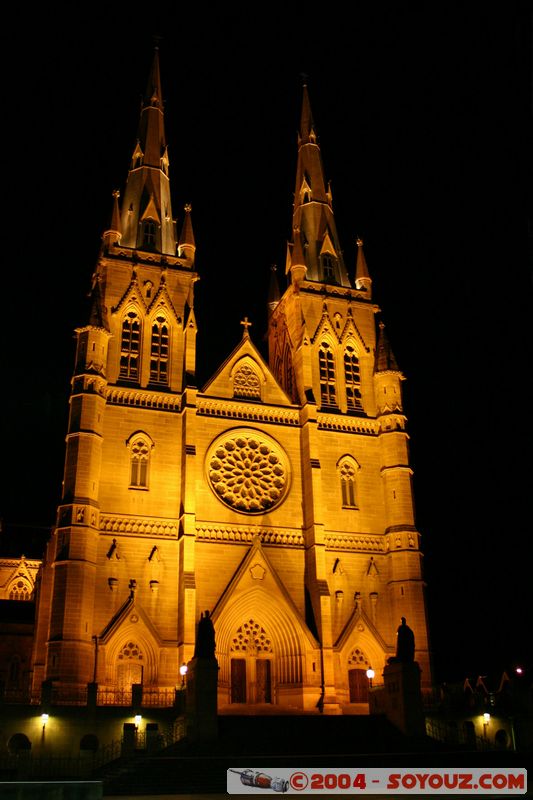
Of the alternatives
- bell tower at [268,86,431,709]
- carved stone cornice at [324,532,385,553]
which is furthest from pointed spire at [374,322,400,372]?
carved stone cornice at [324,532,385,553]

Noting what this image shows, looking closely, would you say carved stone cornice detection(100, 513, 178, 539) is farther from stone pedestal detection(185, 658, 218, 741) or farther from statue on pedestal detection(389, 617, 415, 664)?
statue on pedestal detection(389, 617, 415, 664)

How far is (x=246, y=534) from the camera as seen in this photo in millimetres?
37406

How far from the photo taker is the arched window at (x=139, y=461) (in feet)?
121

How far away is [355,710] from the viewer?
34500 mm

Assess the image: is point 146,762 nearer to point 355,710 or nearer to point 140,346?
point 355,710

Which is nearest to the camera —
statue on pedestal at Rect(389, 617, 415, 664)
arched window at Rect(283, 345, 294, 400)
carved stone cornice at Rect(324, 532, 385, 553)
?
statue on pedestal at Rect(389, 617, 415, 664)

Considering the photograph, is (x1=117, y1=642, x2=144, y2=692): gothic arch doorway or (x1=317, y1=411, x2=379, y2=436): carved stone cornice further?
(x1=317, y1=411, x2=379, y2=436): carved stone cornice

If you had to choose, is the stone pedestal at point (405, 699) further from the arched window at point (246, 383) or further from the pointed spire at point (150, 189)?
the pointed spire at point (150, 189)

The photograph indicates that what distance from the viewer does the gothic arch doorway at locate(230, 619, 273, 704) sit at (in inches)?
1377

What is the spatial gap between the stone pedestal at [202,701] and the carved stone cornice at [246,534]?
32.7 ft

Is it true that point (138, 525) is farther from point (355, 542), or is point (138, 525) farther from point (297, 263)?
point (297, 263)

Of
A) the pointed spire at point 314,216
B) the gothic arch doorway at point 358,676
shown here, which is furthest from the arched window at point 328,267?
the gothic arch doorway at point 358,676

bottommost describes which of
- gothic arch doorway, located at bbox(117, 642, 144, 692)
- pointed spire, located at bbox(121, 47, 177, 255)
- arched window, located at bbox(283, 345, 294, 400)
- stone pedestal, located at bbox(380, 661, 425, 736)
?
stone pedestal, located at bbox(380, 661, 425, 736)

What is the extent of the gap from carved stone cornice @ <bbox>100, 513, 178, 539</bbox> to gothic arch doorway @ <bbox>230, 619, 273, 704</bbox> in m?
5.58
